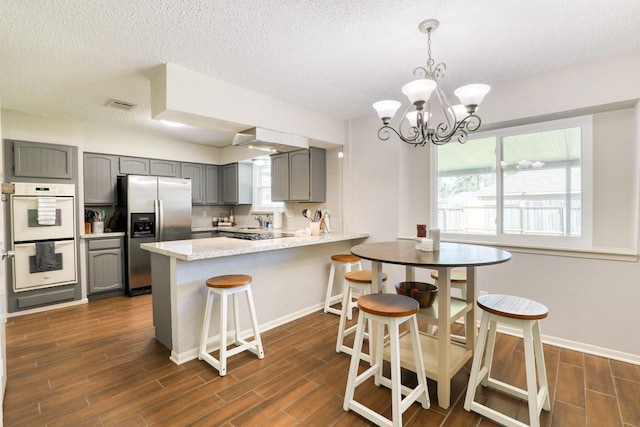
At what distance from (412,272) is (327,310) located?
1.29 m

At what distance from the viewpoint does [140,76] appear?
8.72ft

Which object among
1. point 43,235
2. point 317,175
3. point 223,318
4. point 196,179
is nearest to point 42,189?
point 43,235

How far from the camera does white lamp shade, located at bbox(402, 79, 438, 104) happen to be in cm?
175

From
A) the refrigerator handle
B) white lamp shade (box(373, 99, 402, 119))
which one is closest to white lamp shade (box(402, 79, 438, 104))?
white lamp shade (box(373, 99, 402, 119))

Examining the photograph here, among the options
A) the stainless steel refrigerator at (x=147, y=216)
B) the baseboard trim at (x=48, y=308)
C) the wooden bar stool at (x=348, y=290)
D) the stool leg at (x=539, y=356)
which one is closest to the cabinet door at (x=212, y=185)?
the stainless steel refrigerator at (x=147, y=216)

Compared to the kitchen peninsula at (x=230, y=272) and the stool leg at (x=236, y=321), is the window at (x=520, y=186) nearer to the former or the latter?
the kitchen peninsula at (x=230, y=272)

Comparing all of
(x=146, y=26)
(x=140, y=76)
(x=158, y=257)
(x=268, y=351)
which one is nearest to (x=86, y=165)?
(x=140, y=76)

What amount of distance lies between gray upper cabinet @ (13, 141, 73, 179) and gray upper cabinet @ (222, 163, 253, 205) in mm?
2336

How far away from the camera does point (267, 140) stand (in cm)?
312

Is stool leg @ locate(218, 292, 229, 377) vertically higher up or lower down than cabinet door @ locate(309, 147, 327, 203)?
lower down

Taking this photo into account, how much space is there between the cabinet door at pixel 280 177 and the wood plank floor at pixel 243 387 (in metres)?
2.13

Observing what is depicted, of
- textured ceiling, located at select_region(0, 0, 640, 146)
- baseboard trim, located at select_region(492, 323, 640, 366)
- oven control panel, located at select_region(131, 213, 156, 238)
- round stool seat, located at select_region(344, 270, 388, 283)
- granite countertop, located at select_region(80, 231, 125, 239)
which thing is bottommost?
baseboard trim, located at select_region(492, 323, 640, 366)

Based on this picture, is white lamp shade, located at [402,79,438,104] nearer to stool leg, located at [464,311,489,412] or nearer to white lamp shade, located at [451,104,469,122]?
white lamp shade, located at [451,104,469,122]

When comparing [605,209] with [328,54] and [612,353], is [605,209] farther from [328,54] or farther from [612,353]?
[328,54]
